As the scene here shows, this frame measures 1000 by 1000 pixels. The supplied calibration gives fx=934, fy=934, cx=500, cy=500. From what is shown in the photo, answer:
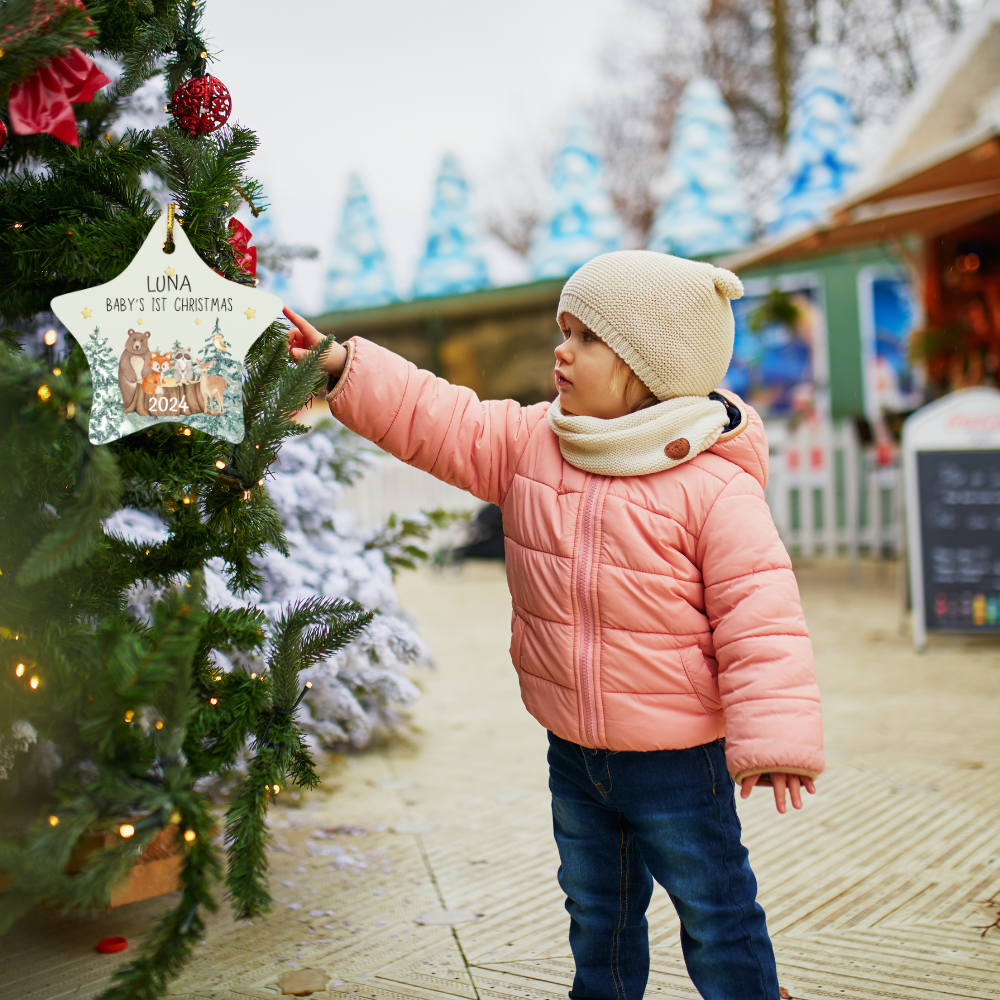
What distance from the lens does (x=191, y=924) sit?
1242mm

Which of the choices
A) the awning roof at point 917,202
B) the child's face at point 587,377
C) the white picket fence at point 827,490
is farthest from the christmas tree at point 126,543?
the white picket fence at point 827,490

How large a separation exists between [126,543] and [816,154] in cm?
1001

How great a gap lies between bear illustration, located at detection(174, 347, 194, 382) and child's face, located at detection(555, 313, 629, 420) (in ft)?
2.16

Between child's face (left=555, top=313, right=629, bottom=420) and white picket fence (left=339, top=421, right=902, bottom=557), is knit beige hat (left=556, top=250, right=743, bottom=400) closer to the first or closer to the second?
child's face (left=555, top=313, right=629, bottom=420)

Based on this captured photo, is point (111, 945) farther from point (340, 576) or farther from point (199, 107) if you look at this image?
point (199, 107)

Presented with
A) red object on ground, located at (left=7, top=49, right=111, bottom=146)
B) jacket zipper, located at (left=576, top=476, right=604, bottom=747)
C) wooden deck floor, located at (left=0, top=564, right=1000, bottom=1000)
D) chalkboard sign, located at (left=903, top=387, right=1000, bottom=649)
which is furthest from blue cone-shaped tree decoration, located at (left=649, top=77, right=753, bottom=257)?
red object on ground, located at (left=7, top=49, right=111, bottom=146)

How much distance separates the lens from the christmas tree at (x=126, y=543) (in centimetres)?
121

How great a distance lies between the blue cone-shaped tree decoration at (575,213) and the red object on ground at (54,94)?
10.1m

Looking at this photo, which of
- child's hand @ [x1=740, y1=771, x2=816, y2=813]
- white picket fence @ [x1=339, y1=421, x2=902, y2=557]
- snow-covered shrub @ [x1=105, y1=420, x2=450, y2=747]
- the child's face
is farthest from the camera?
white picket fence @ [x1=339, y1=421, x2=902, y2=557]

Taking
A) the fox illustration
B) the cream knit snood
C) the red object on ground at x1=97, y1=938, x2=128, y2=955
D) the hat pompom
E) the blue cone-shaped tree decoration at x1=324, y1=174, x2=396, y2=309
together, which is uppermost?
the blue cone-shaped tree decoration at x1=324, y1=174, x2=396, y2=309

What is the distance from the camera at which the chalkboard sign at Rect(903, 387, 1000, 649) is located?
517 centimetres

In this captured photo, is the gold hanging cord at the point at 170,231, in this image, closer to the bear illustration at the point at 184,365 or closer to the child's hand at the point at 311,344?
the bear illustration at the point at 184,365

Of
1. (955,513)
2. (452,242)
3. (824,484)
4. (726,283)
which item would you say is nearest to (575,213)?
(452,242)

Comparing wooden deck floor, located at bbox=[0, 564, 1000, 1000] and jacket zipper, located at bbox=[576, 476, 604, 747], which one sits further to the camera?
wooden deck floor, located at bbox=[0, 564, 1000, 1000]
